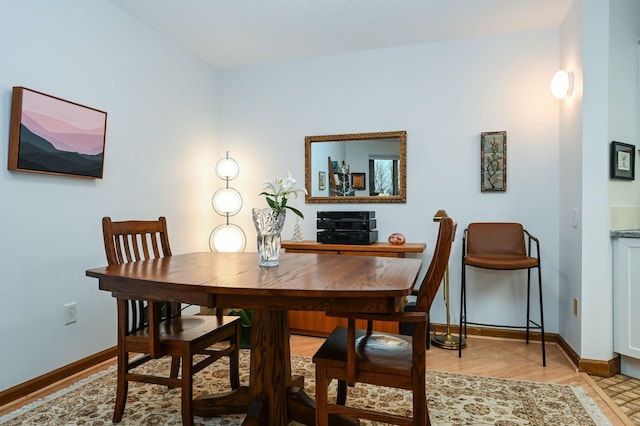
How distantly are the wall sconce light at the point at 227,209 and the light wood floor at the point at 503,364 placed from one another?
3.42ft

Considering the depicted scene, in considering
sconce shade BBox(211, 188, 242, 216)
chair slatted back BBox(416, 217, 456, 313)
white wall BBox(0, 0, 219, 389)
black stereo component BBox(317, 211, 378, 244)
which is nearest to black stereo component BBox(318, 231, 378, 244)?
black stereo component BBox(317, 211, 378, 244)

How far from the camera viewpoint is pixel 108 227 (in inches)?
76.0

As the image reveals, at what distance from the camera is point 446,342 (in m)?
3.07

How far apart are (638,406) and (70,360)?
3239 millimetres

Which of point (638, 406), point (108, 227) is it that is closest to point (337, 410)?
point (108, 227)

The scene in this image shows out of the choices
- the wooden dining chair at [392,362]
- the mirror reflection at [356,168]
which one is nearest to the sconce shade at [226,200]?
the mirror reflection at [356,168]

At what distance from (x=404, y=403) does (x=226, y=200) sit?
2.40m

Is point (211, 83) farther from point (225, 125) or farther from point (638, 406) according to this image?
point (638, 406)

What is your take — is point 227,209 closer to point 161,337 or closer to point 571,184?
point 161,337

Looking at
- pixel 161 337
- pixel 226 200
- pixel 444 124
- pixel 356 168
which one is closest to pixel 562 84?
pixel 444 124

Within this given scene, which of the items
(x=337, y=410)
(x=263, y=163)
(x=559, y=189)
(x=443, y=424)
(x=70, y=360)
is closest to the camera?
(x=337, y=410)

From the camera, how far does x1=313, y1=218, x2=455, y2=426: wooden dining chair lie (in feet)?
4.47

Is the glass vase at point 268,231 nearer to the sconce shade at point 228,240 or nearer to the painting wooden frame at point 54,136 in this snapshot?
the painting wooden frame at point 54,136

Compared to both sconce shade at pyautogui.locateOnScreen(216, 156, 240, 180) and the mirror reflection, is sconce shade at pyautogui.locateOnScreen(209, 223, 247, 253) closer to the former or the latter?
sconce shade at pyautogui.locateOnScreen(216, 156, 240, 180)
